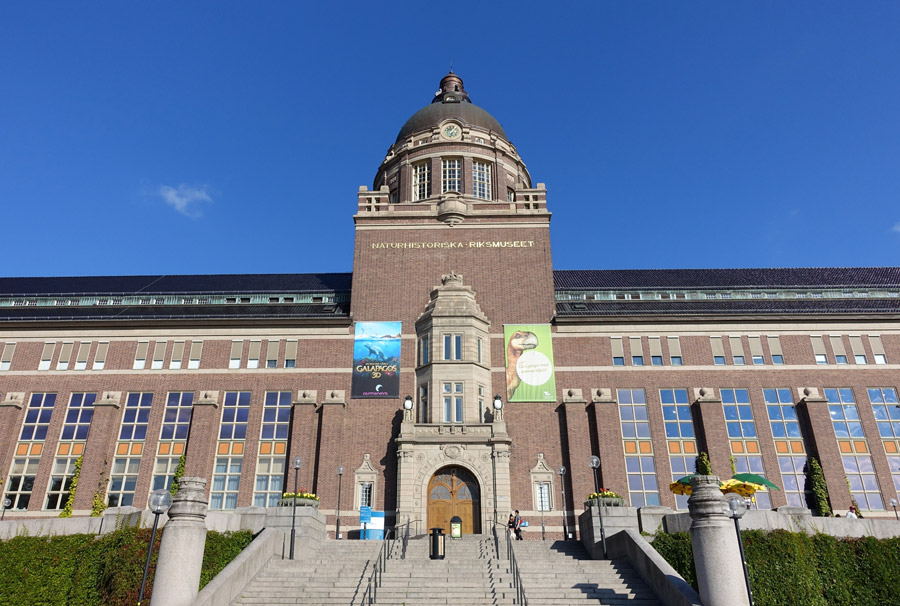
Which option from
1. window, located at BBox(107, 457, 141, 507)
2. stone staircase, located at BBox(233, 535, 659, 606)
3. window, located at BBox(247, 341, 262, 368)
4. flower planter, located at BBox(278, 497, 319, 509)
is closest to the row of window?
window, located at BBox(247, 341, 262, 368)

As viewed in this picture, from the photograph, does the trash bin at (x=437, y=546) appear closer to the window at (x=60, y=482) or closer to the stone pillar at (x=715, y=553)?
the stone pillar at (x=715, y=553)

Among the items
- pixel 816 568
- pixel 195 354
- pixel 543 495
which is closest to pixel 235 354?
pixel 195 354

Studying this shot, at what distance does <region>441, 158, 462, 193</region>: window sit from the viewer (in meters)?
46.7

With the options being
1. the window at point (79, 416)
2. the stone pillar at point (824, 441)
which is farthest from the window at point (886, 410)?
the window at point (79, 416)

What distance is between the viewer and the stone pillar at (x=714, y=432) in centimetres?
3450

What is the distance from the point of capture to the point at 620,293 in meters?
43.4

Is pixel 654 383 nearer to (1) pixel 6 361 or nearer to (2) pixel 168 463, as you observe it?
(2) pixel 168 463

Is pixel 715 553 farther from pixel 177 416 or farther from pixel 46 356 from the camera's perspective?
pixel 46 356

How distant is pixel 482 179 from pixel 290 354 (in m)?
18.6

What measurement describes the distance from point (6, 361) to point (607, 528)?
34754mm

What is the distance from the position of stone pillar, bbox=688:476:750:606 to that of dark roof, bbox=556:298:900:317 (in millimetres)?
23470

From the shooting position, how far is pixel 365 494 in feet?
113

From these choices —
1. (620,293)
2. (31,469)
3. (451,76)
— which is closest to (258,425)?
(31,469)

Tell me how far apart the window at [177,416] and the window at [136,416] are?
102cm
